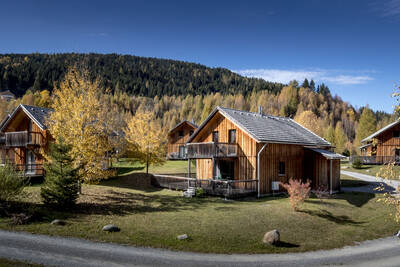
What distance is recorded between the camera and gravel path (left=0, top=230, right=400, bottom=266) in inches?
455

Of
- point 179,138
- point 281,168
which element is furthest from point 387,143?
point 179,138

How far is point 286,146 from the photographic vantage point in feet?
94.5

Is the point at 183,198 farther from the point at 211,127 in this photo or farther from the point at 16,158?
the point at 16,158

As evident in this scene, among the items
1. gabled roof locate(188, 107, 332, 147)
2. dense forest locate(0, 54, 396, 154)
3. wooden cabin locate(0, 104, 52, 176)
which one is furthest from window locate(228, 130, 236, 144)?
dense forest locate(0, 54, 396, 154)

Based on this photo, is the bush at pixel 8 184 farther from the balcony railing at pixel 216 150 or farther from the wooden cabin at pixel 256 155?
the balcony railing at pixel 216 150

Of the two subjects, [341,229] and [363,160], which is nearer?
[341,229]

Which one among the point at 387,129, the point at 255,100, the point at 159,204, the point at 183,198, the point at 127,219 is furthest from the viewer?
the point at 255,100

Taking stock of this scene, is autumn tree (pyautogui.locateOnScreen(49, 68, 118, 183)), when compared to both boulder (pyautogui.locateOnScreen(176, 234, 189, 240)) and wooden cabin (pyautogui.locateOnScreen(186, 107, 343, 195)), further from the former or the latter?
boulder (pyautogui.locateOnScreen(176, 234, 189, 240))

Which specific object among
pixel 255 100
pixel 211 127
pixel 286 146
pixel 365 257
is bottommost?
pixel 365 257

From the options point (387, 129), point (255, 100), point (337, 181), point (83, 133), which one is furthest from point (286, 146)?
point (255, 100)

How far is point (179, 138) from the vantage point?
201 ft

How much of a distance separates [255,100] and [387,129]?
99.5 metres

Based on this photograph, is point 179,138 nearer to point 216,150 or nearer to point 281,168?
point 216,150

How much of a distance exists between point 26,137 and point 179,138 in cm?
3251
